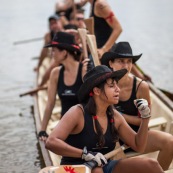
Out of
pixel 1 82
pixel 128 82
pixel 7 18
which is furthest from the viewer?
pixel 7 18

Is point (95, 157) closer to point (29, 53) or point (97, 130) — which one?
point (97, 130)

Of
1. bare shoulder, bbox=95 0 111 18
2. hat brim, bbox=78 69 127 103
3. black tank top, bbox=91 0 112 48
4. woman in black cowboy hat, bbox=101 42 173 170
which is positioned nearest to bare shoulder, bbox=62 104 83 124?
hat brim, bbox=78 69 127 103

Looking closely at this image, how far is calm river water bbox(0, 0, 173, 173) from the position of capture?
27.1 feet

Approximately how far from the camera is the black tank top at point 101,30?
700cm

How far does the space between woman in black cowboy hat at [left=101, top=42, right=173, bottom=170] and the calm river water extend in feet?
9.03

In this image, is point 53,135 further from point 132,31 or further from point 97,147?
point 132,31

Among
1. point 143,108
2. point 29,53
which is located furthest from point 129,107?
point 29,53

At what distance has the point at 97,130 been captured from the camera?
405 cm

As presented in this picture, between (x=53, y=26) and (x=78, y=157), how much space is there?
273 inches

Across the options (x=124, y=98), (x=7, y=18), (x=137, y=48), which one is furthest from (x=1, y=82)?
(x=7, y=18)

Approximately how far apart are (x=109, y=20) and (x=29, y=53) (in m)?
12.6

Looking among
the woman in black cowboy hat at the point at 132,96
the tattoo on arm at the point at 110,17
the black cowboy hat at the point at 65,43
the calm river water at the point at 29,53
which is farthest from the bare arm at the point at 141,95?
the calm river water at the point at 29,53

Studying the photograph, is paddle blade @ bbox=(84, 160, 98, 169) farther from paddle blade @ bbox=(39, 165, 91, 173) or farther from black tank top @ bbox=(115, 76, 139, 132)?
black tank top @ bbox=(115, 76, 139, 132)

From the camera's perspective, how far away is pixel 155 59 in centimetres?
1719
